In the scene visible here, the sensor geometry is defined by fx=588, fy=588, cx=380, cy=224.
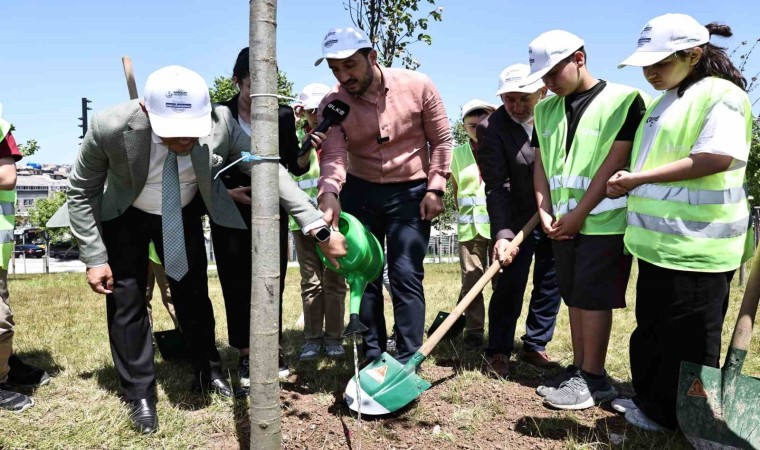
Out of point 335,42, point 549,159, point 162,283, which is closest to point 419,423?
point 549,159

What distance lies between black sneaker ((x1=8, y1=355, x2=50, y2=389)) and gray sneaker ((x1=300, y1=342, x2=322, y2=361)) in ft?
5.38

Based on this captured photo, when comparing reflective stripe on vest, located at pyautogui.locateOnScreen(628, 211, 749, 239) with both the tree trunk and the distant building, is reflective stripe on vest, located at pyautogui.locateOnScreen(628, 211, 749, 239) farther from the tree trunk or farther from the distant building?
the distant building

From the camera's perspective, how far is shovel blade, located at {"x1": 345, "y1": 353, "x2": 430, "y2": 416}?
118 inches

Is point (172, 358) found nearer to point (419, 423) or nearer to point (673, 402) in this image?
point (419, 423)

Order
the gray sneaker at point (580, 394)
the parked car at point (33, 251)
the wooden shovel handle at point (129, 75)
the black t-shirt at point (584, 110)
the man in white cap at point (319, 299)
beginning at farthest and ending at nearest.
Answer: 1. the parked car at point (33, 251)
2. the man in white cap at point (319, 299)
3. the wooden shovel handle at point (129, 75)
4. the gray sneaker at point (580, 394)
5. the black t-shirt at point (584, 110)

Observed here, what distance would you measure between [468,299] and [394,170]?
86 centimetres

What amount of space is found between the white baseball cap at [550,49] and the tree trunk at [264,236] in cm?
142

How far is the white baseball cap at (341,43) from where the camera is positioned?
10.1 feet

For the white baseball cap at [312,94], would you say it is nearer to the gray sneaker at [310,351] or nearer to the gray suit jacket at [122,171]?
the gray suit jacket at [122,171]

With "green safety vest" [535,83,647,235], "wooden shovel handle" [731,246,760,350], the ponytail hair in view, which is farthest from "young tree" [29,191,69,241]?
"wooden shovel handle" [731,246,760,350]

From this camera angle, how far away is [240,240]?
352 centimetres

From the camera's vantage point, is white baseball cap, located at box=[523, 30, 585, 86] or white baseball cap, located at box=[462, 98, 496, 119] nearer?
white baseball cap, located at box=[523, 30, 585, 86]

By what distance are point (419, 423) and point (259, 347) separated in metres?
1.07

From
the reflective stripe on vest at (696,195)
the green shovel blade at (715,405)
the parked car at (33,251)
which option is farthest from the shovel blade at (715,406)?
the parked car at (33,251)
